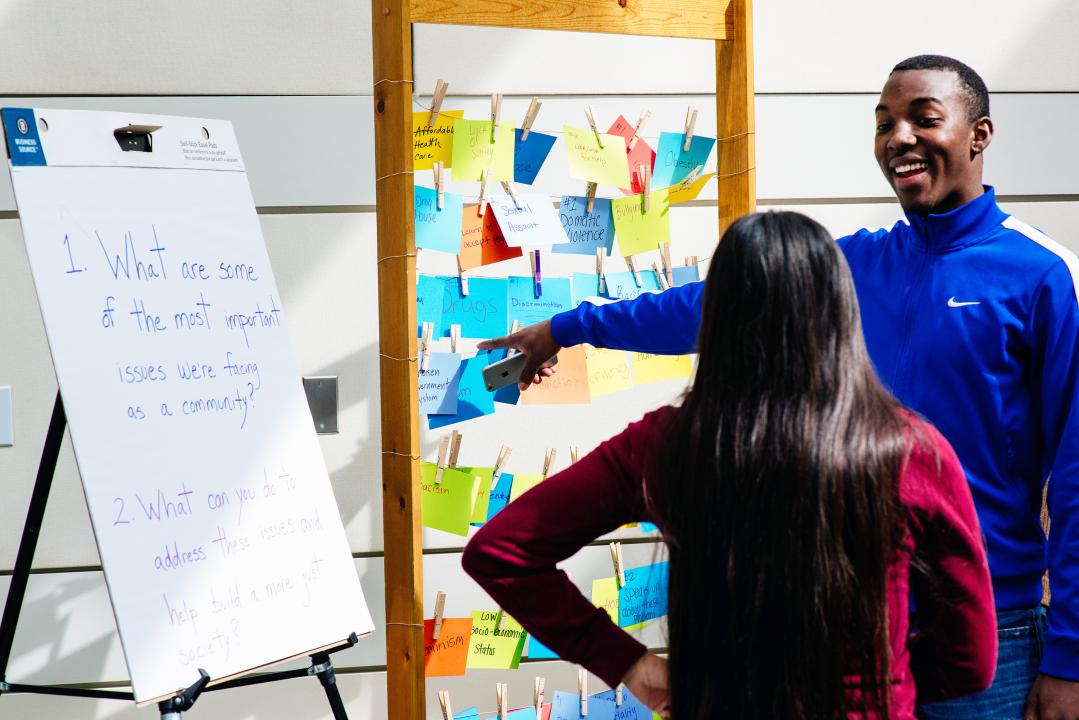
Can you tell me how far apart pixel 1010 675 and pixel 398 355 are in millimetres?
1066

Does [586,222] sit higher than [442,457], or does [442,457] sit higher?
[586,222]

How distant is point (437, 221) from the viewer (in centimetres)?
186

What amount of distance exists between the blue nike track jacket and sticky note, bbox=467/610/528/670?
93cm

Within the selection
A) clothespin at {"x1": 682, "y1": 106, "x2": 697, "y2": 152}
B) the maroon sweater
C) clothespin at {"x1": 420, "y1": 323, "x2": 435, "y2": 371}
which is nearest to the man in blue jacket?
the maroon sweater

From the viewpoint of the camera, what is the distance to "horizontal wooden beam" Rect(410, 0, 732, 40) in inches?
67.6

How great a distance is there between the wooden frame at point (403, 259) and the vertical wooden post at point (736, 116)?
0.18 m

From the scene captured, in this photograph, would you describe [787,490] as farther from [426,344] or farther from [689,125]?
[689,125]

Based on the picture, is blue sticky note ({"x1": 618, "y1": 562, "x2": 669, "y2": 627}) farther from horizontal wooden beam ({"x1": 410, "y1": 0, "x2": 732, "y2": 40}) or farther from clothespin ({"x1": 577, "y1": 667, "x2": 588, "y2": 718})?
horizontal wooden beam ({"x1": 410, "y1": 0, "x2": 732, "y2": 40})

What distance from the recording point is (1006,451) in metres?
1.38

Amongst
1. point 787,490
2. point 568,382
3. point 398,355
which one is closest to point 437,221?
point 398,355

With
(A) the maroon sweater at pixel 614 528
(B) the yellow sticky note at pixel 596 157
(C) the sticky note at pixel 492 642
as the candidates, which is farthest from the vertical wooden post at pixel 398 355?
(A) the maroon sweater at pixel 614 528

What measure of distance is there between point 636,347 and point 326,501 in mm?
623

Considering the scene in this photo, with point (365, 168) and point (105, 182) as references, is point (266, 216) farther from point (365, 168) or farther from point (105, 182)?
point (105, 182)

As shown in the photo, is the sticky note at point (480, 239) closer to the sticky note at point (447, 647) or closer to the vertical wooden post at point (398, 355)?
the vertical wooden post at point (398, 355)
